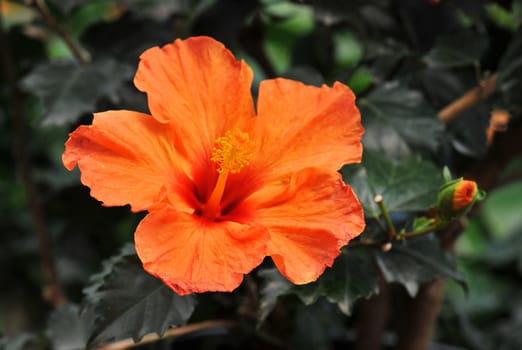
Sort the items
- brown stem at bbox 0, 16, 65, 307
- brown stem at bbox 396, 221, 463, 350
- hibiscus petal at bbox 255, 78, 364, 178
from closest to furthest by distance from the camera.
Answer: hibiscus petal at bbox 255, 78, 364, 178
brown stem at bbox 396, 221, 463, 350
brown stem at bbox 0, 16, 65, 307

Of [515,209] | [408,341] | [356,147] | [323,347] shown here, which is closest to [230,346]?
[323,347]

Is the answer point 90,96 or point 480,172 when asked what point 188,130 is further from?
point 480,172

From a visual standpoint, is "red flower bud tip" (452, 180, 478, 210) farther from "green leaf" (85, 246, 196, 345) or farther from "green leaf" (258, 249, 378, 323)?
"green leaf" (85, 246, 196, 345)

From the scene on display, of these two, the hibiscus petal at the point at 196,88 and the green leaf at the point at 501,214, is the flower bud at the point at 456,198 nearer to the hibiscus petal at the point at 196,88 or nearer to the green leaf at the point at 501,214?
the hibiscus petal at the point at 196,88

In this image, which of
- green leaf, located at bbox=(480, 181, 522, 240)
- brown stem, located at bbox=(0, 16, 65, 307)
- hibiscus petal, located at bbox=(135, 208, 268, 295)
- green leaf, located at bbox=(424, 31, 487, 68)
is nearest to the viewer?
hibiscus petal, located at bbox=(135, 208, 268, 295)

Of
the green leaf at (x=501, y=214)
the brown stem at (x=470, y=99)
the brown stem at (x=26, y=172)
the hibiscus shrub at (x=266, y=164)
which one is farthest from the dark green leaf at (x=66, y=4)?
the green leaf at (x=501, y=214)

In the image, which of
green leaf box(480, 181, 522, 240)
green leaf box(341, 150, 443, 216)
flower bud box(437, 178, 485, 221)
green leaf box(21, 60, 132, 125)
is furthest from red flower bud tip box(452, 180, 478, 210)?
green leaf box(480, 181, 522, 240)

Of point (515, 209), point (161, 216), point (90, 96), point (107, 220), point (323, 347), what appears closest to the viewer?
point (161, 216)

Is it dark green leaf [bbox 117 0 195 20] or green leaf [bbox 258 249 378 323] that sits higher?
dark green leaf [bbox 117 0 195 20]
